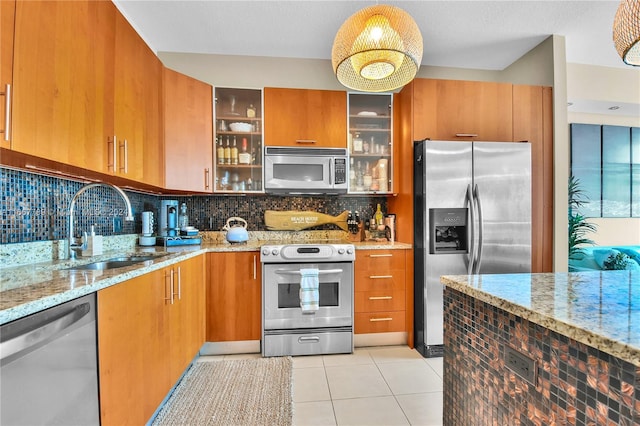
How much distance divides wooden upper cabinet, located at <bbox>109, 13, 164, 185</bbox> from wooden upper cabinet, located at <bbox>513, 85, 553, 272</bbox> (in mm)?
3078

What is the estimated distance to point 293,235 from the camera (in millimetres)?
3119

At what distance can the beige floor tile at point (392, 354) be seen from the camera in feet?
7.84

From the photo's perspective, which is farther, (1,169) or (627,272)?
(1,169)

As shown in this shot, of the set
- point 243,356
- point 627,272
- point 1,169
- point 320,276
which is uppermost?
point 1,169

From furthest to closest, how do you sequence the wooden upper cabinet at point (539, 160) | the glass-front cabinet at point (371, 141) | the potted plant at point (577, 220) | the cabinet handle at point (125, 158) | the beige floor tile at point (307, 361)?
the potted plant at point (577, 220) → the glass-front cabinet at point (371, 141) → the wooden upper cabinet at point (539, 160) → the beige floor tile at point (307, 361) → the cabinet handle at point (125, 158)

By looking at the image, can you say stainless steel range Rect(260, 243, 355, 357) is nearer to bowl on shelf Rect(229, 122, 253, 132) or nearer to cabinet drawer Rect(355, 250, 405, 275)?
cabinet drawer Rect(355, 250, 405, 275)

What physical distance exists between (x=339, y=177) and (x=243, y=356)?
179cm

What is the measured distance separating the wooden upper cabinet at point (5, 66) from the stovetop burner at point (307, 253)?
1.67m

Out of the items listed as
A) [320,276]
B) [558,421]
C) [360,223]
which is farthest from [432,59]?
[558,421]

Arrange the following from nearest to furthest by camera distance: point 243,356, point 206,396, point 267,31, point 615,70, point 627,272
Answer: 1. point 627,272
2. point 206,396
3. point 243,356
4. point 267,31
5. point 615,70

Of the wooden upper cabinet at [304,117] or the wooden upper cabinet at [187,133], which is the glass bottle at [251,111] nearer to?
the wooden upper cabinet at [304,117]

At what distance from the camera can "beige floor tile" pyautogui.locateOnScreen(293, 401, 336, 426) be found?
1.66 meters

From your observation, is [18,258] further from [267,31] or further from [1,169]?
[267,31]

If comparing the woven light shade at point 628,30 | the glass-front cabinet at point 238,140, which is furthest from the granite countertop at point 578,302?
the glass-front cabinet at point 238,140
